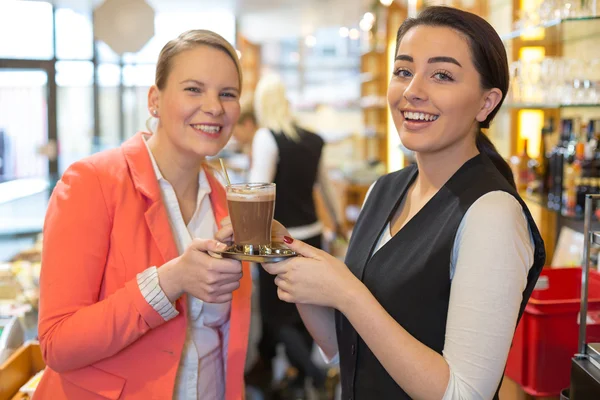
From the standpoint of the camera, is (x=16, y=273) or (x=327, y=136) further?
(x=327, y=136)

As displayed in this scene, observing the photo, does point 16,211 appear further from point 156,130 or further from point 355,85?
point 355,85

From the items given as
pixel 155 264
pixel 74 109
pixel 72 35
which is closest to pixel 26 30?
pixel 72 35

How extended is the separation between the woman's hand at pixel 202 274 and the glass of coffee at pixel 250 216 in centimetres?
6

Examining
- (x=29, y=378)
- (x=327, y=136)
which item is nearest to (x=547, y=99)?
(x=29, y=378)

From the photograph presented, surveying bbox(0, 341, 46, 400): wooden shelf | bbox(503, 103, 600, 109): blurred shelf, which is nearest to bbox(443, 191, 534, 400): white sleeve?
bbox(0, 341, 46, 400): wooden shelf

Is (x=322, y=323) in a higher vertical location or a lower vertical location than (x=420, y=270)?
lower

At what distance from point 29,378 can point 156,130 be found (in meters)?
0.95

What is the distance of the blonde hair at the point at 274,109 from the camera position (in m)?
4.02

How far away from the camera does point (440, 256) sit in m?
1.30

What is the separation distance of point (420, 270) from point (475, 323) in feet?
0.58

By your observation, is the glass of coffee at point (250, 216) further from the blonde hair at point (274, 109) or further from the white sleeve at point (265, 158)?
the blonde hair at point (274, 109)

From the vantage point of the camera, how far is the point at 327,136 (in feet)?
31.5

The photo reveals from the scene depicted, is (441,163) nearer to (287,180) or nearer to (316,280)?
(316,280)

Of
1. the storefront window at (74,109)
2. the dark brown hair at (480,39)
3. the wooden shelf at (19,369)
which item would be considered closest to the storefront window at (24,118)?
the storefront window at (74,109)
